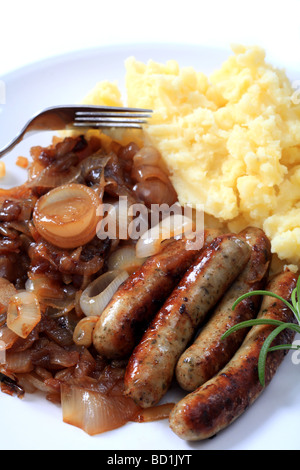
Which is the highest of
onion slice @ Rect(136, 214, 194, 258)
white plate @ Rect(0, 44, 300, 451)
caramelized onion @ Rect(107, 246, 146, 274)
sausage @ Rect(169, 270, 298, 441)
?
onion slice @ Rect(136, 214, 194, 258)

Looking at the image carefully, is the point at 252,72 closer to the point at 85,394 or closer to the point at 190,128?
the point at 190,128

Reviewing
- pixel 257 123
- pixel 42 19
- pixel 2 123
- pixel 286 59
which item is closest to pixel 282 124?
pixel 257 123

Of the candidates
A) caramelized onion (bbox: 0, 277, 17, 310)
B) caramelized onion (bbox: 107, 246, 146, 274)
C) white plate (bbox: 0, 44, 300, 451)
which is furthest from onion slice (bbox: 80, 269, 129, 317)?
white plate (bbox: 0, 44, 300, 451)

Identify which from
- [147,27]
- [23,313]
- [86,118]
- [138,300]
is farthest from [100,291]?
[147,27]

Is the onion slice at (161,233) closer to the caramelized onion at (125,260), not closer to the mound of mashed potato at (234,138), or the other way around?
the caramelized onion at (125,260)

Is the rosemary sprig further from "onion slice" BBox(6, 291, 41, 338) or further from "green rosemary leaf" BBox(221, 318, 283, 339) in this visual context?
"onion slice" BBox(6, 291, 41, 338)

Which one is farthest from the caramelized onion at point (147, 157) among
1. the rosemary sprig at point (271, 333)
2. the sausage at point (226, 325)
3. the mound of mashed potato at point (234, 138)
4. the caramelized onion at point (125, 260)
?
the rosemary sprig at point (271, 333)
